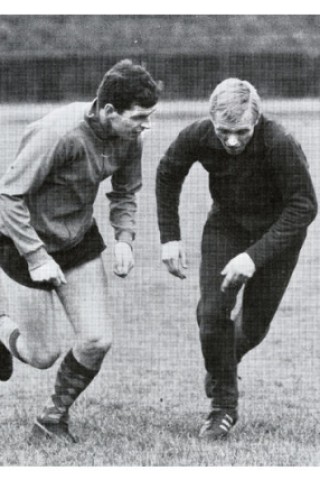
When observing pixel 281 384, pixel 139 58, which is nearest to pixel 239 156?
pixel 281 384

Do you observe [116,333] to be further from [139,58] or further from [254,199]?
[254,199]

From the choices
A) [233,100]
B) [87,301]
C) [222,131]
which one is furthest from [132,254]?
[233,100]

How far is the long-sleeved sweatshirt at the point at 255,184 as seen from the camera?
4133mm

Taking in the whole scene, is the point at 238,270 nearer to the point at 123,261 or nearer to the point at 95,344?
the point at 123,261

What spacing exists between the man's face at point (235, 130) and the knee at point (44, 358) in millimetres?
1085

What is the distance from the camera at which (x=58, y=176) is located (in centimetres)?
409

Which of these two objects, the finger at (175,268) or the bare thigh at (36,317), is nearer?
the bare thigh at (36,317)

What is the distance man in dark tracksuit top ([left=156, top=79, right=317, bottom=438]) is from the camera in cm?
410

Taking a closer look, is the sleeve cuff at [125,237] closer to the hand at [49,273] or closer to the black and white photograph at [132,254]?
the black and white photograph at [132,254]

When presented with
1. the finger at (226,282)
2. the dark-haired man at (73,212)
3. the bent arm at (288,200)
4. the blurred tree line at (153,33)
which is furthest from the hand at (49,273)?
the blurred tree line at (153,33)

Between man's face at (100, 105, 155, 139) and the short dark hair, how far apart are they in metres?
0.02

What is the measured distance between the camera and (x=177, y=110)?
21.4ft

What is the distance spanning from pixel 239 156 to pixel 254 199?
215 mm

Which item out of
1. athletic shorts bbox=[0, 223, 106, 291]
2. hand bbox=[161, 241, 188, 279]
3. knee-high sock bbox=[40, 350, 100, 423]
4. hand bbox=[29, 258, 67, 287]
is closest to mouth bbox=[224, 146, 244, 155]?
hand bbox=[161, 241, 188, 279]
